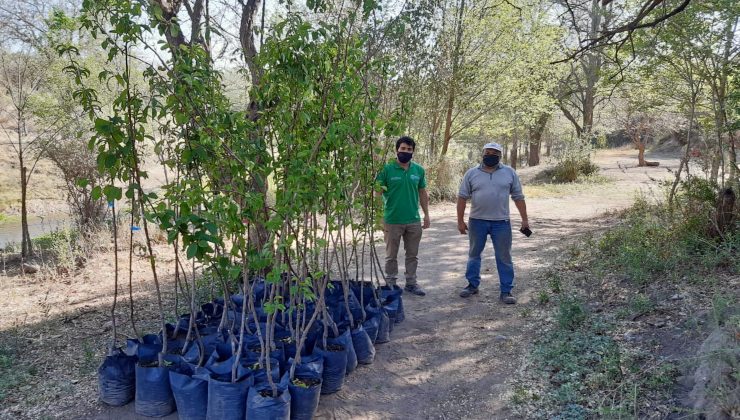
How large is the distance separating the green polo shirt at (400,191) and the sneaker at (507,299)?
4.04ft

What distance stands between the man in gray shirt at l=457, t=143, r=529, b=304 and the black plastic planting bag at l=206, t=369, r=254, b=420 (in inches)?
116

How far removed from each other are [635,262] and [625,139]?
3667cm

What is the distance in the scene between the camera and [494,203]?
4.78 metres

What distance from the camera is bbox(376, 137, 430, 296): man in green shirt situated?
4848mm

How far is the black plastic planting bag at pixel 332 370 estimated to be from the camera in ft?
10.5

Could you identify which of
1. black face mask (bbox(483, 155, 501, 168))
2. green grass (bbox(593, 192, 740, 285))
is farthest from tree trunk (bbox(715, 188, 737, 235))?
black face mask (bbox(483, 155, 501, 168))

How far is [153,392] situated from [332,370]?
1129 millimetres

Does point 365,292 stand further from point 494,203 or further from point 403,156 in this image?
point 494,203

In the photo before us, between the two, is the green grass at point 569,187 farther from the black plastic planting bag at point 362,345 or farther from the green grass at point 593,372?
the black plastic planting bag at point 362,345

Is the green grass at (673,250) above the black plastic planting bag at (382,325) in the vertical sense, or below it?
above

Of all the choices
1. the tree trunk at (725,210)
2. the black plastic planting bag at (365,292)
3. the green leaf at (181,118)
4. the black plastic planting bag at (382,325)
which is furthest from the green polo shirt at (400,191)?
the tree trunk at (725,210)

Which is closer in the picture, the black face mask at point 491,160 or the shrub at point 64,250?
the black face mask at point 491,160

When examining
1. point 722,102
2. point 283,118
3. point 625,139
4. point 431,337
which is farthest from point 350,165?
point 625,139

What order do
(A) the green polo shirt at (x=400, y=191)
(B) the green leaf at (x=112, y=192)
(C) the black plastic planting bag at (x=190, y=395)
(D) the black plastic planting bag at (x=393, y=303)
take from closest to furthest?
(B) the green leaf at (x=112, y=192) → (C) the black plastic planting bag at (x=190, y=395) → (D) the black plastic planting bag at (x=393, y=303) → (A) the green polo shirt at (x=400, y=191)
